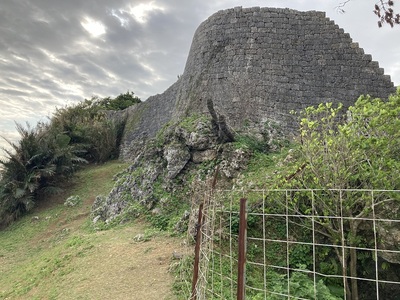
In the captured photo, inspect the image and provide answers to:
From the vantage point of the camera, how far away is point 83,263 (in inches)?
241

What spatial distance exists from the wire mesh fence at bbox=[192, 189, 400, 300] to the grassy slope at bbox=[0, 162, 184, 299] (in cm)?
112

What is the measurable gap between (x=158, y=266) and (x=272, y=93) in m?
5.98

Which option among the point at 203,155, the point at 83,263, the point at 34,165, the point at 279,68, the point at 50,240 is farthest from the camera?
the point at 34,165

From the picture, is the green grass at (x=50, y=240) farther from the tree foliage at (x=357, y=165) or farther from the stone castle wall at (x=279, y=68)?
the stone castle wall at (x=279, y=68)

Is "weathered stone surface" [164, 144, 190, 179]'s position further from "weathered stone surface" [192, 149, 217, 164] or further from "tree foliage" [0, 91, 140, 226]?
"tree foliage" [0, 91, 140, 226]

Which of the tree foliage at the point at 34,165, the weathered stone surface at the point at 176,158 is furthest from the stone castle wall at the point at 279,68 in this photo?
the tree foliage at the point at 34,165

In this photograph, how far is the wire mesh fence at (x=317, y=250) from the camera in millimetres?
4055

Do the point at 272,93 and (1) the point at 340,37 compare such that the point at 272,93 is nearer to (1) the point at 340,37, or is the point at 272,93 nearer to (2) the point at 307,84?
(2) the point at 307,84

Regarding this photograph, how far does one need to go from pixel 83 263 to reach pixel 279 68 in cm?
722

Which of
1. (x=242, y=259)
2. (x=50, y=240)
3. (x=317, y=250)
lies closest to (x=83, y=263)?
(x=50, y=240)

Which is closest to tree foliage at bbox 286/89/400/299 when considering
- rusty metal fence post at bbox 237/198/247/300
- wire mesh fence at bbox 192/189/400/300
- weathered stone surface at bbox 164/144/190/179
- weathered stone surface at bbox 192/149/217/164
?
wire mesh fence at bbox 192/189/400/300

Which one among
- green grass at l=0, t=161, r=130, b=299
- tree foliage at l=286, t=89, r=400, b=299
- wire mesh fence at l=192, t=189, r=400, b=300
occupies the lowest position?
green grass at l=0, t=161, r=130, b=299

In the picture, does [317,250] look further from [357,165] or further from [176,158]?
[176,158]

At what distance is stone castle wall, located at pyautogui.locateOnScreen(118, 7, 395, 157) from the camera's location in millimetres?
9180
